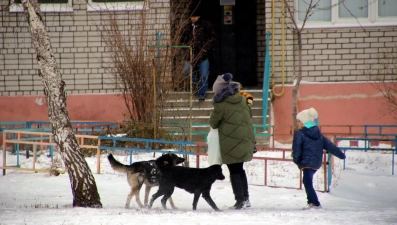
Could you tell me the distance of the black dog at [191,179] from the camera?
7.35 meters

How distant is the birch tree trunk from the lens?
7.61 meters

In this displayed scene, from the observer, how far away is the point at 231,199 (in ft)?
28.3

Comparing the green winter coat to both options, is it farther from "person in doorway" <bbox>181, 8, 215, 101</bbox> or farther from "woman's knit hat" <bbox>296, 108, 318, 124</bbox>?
"person in doorway" <bbox>181, 8, 215, 101</bbox>

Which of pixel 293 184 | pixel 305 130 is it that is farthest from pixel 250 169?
pixel 305 130

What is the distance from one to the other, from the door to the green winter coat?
26.1 feet

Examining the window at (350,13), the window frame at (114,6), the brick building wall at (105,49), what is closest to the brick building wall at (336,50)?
the brick building wall at (105,49)

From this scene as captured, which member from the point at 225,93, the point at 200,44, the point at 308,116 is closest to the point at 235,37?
the point at 200,44

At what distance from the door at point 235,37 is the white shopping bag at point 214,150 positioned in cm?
792

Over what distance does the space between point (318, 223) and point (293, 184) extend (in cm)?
328

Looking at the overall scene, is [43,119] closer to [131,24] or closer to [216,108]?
[131,24]

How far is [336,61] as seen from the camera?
13609 mm

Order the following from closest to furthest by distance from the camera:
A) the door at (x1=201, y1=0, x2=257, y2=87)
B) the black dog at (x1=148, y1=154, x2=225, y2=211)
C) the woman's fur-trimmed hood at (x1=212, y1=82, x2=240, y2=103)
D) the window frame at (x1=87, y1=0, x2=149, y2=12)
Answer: the black dog at (x1=148, y1=154, x2=225, y2=211) < the woman's fur-trimmed hood at (x1=212, y1=82, x2=240, y2=103) < the window frame at (x1=87, y1=0, x2=149, y2=12) < the door at (x1=201, y1=0, x2=257, y2=87)

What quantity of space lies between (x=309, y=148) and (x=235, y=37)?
27.4 ft

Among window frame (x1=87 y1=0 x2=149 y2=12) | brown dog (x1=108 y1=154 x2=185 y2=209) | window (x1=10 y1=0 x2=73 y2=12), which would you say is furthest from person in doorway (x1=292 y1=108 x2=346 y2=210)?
window (x1=10 y1=0 x2=73 y2=12)
